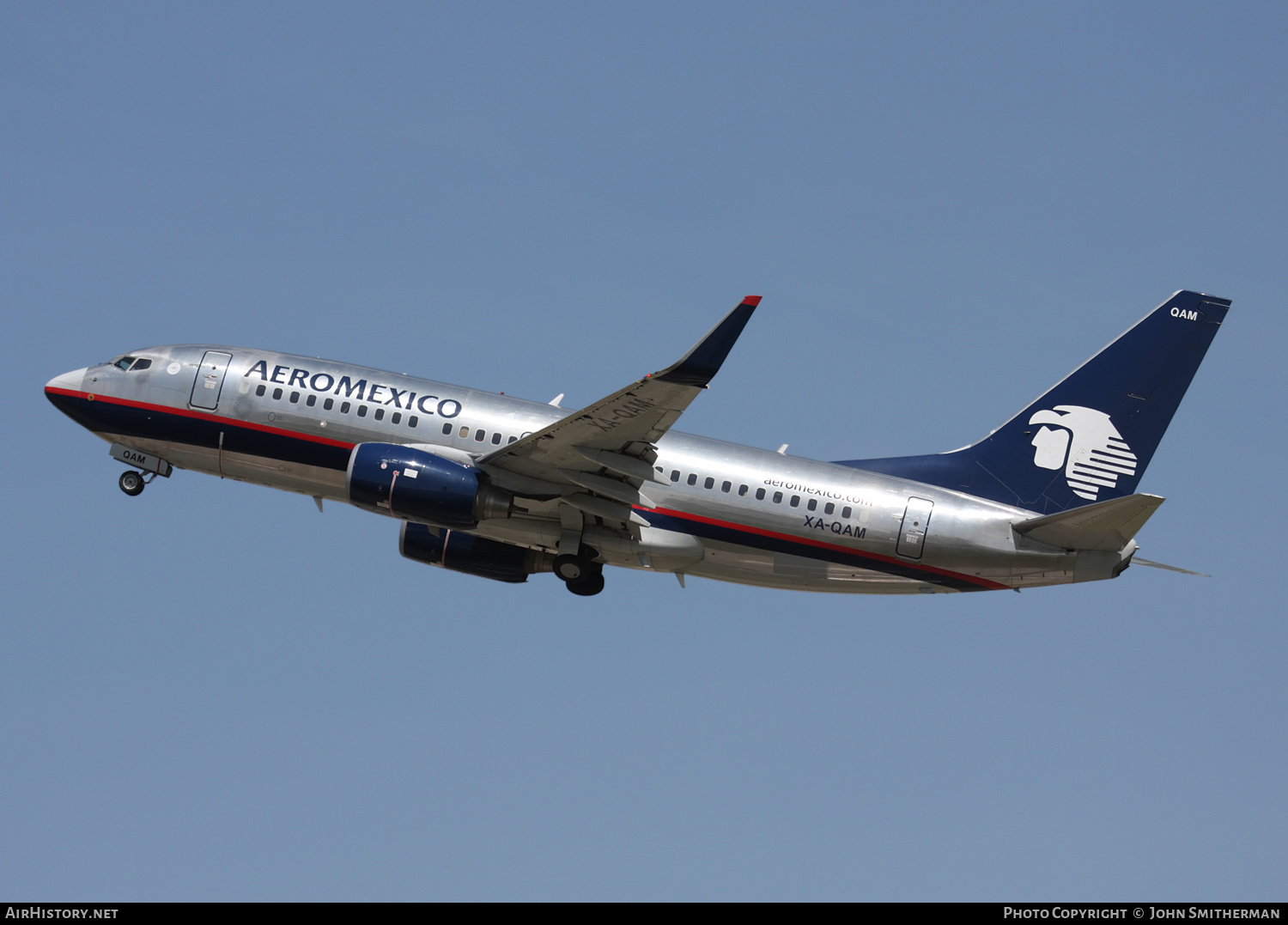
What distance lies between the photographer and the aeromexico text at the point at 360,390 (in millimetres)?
41344

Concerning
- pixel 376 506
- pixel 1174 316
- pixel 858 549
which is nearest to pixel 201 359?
pixel 376 506

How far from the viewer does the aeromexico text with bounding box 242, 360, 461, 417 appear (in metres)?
41.3

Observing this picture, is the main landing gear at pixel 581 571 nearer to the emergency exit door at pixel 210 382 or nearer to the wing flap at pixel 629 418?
the wing flap at pixel 629 418

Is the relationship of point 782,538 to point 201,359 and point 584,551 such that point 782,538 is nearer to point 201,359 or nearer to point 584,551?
point 584,551

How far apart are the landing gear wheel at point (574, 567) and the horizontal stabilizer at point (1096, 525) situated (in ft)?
37.8

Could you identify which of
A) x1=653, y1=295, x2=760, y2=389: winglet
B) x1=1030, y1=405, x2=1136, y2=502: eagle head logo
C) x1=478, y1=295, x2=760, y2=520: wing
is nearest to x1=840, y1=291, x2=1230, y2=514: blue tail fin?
x1=1030, y1=405, x2=1136, y2=502: eagle head logo

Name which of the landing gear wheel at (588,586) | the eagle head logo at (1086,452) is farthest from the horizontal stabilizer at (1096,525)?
the landing gear wheel at (588,586)

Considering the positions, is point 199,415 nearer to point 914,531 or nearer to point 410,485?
point 410,485

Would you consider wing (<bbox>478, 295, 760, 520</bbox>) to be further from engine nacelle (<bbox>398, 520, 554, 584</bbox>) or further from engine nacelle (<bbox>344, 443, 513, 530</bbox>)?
engine nacelle (<bbox>398, 520, 554, 584</bbox>)

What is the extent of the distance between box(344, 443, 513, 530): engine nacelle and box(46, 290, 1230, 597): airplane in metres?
0.05

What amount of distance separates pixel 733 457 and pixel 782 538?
2651 mm

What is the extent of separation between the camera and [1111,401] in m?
42.2

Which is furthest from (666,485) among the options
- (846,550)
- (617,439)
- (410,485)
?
(410,485)

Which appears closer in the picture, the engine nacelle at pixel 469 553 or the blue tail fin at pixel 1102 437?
the blue tail fin at pixel 1102 437
